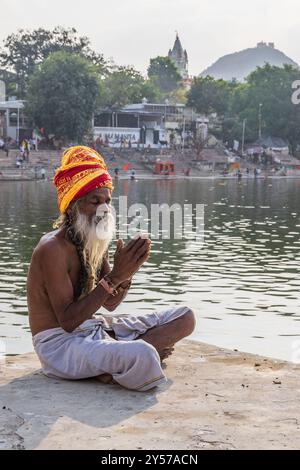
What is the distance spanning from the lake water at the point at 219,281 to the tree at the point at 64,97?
2925 cm

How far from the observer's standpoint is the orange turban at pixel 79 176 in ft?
14.4

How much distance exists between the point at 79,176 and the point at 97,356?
991 millimetres

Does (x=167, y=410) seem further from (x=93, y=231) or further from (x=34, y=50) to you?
(x=34, y=50)

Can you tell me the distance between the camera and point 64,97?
52125mm

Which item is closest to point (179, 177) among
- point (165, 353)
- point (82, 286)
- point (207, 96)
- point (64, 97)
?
point (64, 97)

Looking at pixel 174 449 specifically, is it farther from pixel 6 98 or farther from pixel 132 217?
pixel 6 98

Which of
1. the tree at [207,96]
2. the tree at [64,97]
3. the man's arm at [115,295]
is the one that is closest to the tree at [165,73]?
the tree at [207,96]

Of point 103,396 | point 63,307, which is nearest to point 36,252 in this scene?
point 63,307

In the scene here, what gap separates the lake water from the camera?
340 inches

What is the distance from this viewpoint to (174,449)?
335 cm

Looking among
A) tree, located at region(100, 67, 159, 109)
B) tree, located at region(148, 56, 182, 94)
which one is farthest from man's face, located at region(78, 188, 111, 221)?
tree, located at region(148, 56, 182, 94)

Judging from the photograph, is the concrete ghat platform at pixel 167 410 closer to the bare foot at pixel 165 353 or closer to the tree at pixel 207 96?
the bare foot at pixel 165 353
